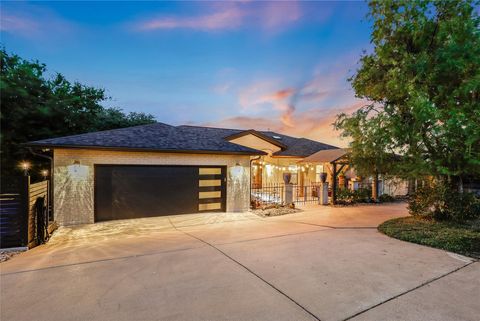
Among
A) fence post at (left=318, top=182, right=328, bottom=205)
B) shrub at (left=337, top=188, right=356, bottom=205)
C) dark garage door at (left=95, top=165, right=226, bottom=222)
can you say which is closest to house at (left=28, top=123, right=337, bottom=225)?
dark garage door at (left=95, top=165, right=226, bottom=222)

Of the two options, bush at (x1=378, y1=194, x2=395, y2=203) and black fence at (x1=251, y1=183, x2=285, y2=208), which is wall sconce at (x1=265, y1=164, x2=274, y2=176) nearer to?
black fence at (x1=251, y1=183, x2=285, y2=208)

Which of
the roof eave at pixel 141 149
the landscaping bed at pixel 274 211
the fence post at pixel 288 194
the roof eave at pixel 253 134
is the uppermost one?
the roof eave at pixel 253 134

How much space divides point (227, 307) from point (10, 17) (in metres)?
13.0

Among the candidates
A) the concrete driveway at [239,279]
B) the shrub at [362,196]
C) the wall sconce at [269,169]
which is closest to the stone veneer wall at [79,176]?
the concrete driveway at [239,279]

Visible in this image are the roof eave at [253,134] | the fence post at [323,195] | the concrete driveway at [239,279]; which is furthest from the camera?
the roof eave at [253,134]

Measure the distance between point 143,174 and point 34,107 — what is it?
7132mm

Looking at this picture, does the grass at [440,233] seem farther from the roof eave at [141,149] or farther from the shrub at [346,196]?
the roof eave at [141,149]

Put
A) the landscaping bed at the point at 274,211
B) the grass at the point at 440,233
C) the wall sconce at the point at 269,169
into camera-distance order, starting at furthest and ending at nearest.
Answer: the wall sconce at the point at 269,169 → the landscaping bed at the point at 274,211 → the grass at the point at 440,233

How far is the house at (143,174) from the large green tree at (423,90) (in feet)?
16.4

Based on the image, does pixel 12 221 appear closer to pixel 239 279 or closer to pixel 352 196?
pixel 239 279

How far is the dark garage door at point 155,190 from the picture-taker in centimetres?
816

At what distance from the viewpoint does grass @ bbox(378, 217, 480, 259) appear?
5078 millimetres

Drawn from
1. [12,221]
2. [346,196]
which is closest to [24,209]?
[12,221]

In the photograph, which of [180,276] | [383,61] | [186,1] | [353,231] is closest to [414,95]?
[383,61]
